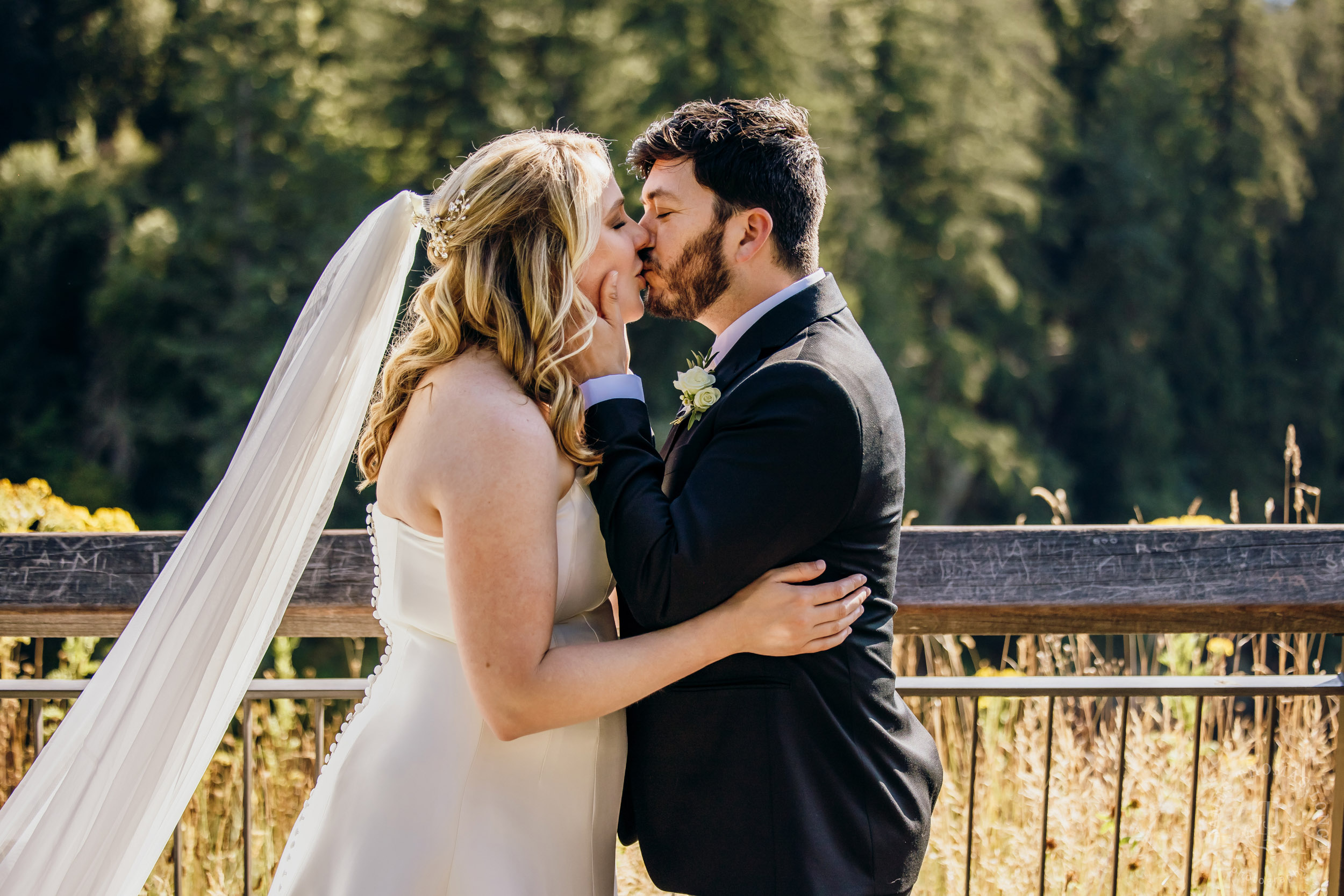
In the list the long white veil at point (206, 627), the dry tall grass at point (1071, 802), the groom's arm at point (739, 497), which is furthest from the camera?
the dry tall grass at point (1071, 802)

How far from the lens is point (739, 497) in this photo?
→ 74.6 inches

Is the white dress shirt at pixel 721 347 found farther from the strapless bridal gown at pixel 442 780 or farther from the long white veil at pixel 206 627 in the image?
the long white veil at pixel 206 627

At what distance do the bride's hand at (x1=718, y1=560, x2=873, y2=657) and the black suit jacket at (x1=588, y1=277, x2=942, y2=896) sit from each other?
4 centimetres

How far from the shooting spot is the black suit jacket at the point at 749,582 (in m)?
1.92

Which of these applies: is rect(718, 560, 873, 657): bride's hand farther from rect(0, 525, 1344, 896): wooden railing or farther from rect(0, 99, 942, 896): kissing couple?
rect(0, 525, 1344, 896): wooden railing

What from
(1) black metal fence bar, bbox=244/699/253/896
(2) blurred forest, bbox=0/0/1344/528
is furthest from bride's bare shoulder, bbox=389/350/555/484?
(2) blurred forest, bbox=0/0/1344/528

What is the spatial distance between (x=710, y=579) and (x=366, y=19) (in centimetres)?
2197

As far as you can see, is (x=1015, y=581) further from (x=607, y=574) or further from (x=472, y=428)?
(x=472, y=428)

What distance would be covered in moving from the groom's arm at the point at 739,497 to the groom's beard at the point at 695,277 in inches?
17.3

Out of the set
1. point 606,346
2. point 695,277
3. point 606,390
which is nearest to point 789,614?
point 606,390

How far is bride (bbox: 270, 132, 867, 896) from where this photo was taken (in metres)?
1.95

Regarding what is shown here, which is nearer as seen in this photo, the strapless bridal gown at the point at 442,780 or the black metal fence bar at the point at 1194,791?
the strapless bridal gown at the point at 442,780

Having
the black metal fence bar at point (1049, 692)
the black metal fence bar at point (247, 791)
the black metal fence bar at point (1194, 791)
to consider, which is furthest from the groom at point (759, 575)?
the black metal fence bar at point (247, 791)

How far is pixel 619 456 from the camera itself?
78.9 inches
